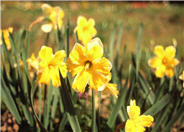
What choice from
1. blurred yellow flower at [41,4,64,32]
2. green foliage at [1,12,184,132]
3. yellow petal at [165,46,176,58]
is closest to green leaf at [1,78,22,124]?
green foliage at [1,12,184,132]

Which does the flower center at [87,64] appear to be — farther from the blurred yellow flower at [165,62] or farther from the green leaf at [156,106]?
the blurred yellow flower at [165,62]

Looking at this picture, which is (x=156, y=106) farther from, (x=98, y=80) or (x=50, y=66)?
(x=50, y=66)

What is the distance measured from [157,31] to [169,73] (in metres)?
4.88

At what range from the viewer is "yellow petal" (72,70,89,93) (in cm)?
84

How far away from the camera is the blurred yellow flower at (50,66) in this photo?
1043mm

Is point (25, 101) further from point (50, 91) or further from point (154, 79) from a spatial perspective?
point (154, 79)

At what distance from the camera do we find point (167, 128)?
1148mm

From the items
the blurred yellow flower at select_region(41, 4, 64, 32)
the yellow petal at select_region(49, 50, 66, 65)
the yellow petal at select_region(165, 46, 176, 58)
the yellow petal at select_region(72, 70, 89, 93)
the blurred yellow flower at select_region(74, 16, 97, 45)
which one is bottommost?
the yellow petal at select_region(72, 70, 89, 93)

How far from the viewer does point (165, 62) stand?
1570 millimetres

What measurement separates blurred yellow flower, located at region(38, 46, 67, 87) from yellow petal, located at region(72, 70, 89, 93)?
0.19 meters

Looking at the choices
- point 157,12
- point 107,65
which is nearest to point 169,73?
point 107,65

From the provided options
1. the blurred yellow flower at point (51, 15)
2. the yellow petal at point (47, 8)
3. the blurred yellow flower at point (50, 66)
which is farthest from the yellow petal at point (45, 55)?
the yellow petal at point (47, 8)

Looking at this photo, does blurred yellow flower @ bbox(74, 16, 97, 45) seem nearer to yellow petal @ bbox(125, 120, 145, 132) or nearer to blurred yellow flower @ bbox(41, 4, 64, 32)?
blurred yellow flower @ bbox(41, 4, 64, 32)

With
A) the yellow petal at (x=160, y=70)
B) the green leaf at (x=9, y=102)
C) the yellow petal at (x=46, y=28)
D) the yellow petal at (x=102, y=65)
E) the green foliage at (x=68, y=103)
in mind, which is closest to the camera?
the yellow petal at (x=102, y=65)
